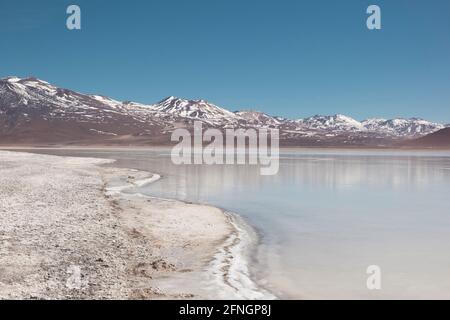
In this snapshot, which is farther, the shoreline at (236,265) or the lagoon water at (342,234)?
the lagoon water at (342,234)

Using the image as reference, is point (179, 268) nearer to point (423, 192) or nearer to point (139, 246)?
point (139, 246)

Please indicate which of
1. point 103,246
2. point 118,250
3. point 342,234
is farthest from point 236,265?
point 342,234

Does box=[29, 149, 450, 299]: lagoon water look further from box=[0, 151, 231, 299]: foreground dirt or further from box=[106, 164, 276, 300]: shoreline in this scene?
box=[0, 151, 231, 299]: foreground dirt

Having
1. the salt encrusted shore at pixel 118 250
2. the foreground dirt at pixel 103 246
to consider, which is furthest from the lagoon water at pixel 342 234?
the foreground dirt at pixel 103 246

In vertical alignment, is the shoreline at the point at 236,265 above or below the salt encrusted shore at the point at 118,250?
below

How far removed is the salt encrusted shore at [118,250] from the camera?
7.73 meters

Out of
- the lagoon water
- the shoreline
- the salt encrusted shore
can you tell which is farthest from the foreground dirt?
the lagoon water

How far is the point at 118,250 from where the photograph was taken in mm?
10359

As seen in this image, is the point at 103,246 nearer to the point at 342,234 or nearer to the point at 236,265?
the point at 236,265

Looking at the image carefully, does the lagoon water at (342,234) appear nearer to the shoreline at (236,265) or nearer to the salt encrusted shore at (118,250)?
the shoreline at (236,265)

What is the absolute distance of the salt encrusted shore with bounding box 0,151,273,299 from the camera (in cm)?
773

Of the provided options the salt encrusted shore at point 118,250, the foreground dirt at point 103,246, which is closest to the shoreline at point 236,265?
the salt encrusted shore at point 118,250

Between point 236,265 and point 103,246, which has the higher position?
point 103,246

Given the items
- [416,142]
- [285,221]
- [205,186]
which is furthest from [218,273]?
[416,142]
